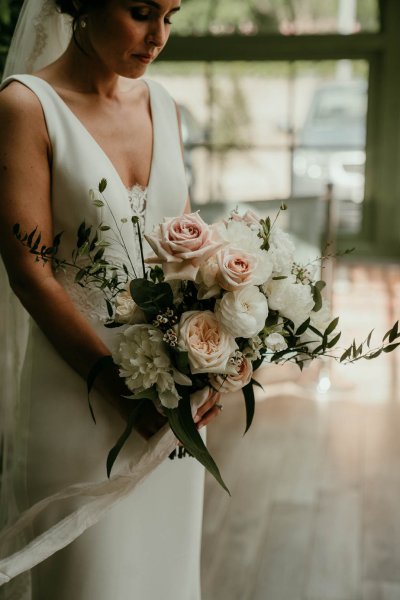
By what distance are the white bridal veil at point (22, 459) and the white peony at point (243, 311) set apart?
9.4 inches

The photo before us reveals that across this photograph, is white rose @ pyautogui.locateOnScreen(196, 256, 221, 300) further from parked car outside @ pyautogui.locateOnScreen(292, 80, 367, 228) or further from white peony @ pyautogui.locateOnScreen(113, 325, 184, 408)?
parked car outside @ pyautogui.locateOnScreen(292, 80, 367, 228)

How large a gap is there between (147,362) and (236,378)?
Result: 0.49 ft

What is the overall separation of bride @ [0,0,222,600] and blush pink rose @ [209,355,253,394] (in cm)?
8

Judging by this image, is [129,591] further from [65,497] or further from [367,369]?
[367,369]

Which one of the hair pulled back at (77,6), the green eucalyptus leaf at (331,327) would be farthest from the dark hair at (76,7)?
the green eucalyptus leaf at (331,327)

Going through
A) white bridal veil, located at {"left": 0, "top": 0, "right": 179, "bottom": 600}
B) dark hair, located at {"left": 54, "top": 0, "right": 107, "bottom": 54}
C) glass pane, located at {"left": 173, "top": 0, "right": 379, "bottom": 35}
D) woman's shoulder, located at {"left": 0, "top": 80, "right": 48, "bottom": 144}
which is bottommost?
glass pane, located at {"left": 173, "top": 0, "right": 379, "bottom": 35}

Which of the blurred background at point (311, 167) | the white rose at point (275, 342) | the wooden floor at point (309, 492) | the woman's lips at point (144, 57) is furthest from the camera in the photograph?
the blurred background at point (311, 167)

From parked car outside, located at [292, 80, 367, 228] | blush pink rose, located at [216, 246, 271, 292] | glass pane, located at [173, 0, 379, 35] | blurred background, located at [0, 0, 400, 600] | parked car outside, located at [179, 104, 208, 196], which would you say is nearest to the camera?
blush pink rose, located at [216, 246, 271, 292]

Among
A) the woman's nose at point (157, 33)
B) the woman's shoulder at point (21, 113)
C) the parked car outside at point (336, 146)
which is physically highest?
the woman's nose at point (157, 33)

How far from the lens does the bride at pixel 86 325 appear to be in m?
1.45

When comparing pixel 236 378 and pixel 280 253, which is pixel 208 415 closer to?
pixel 236 378

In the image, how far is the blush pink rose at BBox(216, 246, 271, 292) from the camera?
1282 mm

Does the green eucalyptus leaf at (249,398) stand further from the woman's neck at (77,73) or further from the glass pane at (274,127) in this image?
the glass pane at (274,127)

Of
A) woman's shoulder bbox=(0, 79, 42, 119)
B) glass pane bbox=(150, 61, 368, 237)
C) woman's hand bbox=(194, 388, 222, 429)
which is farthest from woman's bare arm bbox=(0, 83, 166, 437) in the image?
glass pane bbox=(150, 61, 368, 237)
